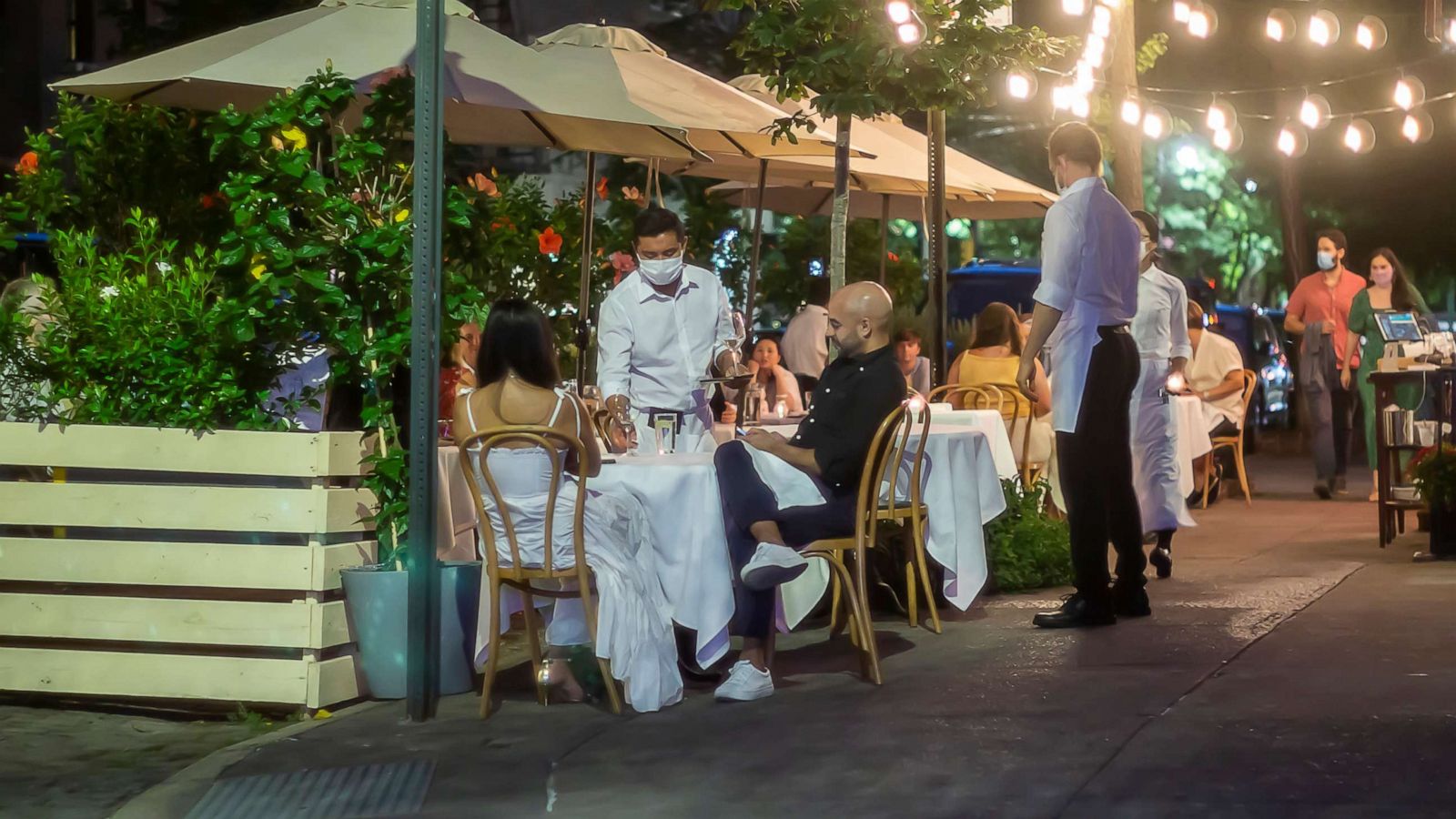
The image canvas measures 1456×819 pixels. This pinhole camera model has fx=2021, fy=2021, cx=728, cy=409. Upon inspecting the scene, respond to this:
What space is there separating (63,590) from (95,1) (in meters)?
24.1

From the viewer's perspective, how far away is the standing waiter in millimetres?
8547

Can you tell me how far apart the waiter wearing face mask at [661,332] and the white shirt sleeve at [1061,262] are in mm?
1354

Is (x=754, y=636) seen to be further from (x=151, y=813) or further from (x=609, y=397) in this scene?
(x=151, y=813)

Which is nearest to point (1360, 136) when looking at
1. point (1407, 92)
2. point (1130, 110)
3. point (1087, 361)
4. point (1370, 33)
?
point (1407, 92)

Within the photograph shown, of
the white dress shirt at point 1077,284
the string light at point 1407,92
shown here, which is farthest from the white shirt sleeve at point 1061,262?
the string light at point 1407,92

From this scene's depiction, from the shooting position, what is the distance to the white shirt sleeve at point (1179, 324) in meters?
11.1

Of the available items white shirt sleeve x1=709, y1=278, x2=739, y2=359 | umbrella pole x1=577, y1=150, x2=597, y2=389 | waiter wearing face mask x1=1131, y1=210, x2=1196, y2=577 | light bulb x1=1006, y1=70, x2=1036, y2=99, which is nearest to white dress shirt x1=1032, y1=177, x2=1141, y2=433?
waiter wearing face mask x1=1131, y1=210, x2=1196, y2=577

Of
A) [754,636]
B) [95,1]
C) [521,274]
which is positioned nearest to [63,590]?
[754,636]

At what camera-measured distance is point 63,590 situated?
7672 mm

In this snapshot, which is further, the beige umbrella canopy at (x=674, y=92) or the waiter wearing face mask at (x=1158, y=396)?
the waiter wearing face mask at (x=1158, y=396)

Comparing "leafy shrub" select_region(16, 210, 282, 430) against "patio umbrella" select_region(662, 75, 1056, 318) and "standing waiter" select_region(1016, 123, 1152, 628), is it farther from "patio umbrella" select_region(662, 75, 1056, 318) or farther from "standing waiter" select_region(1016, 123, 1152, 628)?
"patio umbrella" select_region(662, 75, 1056, 318)

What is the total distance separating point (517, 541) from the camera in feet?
23.0

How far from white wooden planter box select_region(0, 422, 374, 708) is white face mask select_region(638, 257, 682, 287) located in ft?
5.50

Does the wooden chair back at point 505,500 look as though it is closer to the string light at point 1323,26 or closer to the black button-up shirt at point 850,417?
the black button-up shirt at point 850,417
